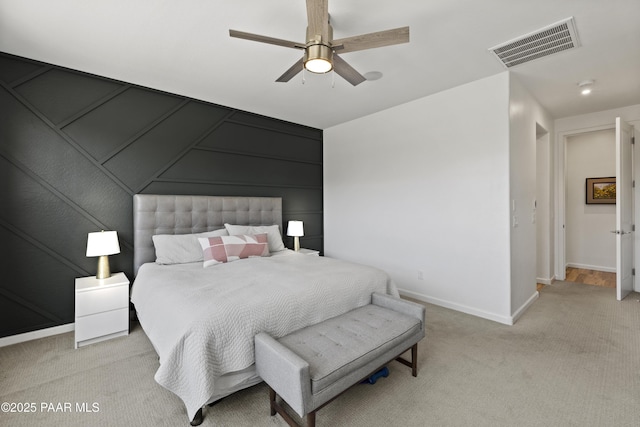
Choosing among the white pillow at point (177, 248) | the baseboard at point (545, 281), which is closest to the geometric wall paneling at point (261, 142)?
the white pillow at point (177, 248)

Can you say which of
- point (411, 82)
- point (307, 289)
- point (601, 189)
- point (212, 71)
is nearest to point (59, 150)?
point (212, 71)

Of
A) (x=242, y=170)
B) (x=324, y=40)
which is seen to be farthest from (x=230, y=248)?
(x=324, y=40)

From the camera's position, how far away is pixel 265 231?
388 centimetres

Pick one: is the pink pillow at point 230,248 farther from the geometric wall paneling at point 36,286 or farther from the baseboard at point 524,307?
the baseboard at point 524,307

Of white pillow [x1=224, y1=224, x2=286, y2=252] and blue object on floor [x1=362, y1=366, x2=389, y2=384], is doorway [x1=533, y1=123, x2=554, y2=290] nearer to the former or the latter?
blue object on floor [x1=362, y1=366, x2=389, y2=384]

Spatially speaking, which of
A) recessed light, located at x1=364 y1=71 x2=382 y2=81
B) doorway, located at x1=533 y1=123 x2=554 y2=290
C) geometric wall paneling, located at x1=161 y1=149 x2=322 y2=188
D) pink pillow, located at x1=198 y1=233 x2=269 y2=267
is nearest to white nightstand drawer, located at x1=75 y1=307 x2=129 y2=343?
pink pillow, located at x1=198 y1=233 x2=269 y2=267

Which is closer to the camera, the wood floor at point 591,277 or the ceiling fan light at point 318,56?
the ceiling fan light at point 318,56

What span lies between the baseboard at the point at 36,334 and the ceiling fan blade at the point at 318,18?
143 inches

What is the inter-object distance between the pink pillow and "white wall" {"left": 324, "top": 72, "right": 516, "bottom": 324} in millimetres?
1861

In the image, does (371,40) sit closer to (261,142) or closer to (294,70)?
(294,70)

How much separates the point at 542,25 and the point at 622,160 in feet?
8.68

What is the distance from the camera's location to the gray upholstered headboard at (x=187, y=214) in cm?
322

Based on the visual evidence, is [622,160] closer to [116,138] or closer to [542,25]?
[542,25]

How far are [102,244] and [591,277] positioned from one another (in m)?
7.21
